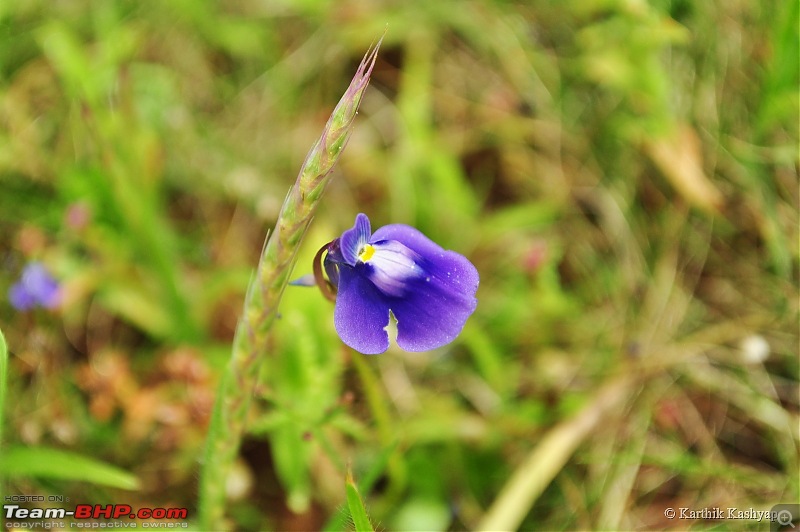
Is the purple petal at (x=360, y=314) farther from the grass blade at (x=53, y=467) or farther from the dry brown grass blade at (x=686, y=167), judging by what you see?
the dry brown grass blade at (x=686, y=167)

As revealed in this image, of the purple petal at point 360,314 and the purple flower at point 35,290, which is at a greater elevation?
the purple flower at point 35,290

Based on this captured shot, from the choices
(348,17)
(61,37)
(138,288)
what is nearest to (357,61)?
(348,17)

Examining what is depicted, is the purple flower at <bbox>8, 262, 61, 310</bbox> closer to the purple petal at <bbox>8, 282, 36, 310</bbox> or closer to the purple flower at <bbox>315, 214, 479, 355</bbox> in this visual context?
the purple petal at <bbox>8, 282, 36, 310</bbox>

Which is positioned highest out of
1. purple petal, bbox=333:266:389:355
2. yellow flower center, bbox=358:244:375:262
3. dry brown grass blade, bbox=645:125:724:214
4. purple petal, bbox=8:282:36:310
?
dry brown grass blade, bbox=645:125:724:214

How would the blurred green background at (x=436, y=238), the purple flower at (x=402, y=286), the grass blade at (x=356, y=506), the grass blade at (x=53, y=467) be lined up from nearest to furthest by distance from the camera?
1. the grass blade at (x=356, y=506)
2. the purple flower at (x=402, y=286)
3. the grass blade at (x=53, y=467)
4. the blurred green background at (x=436, y=238)

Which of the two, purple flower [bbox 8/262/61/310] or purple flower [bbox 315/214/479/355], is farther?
purple flower [bbox 8/262/61/310]

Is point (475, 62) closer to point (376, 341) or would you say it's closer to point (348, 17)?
point (348, 17)

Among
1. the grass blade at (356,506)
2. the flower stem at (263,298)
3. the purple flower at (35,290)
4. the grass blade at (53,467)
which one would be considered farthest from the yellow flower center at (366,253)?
the purple flower at (35,290)

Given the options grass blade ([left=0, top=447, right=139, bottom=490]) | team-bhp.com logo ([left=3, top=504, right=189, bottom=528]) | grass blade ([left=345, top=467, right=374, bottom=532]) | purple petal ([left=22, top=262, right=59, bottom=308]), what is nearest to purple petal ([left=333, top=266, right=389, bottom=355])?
grass blade ([left=345, top=467, right=374, bottom=532])
